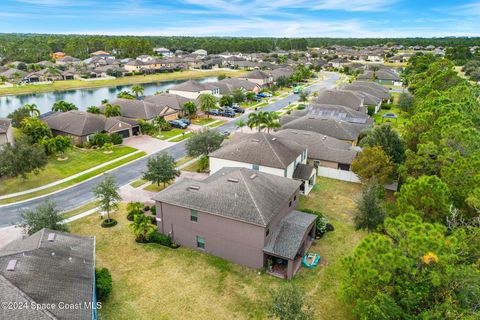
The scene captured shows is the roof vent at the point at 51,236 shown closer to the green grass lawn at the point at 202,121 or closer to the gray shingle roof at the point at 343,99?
the green grass lawn at the point at 202,121

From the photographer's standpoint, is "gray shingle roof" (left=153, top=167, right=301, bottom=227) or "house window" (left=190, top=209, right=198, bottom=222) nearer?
"gray shingle roof" (left=153, top=167, right=301, bottom=227)

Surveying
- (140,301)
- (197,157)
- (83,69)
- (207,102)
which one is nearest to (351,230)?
(140,301)

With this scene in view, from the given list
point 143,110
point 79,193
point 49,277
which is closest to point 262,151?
point 79,193

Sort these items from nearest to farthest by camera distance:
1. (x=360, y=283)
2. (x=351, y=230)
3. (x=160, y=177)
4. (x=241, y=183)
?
1. (x=360, y=283)
2. (x=241, y=183)
3. (x=351, y=230)
4. (x=160, y=177)

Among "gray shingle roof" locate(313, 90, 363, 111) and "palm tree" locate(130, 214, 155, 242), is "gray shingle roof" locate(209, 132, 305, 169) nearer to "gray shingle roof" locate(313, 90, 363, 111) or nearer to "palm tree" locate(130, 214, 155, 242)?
"palm tree" locate(130, 214, 155, 242)

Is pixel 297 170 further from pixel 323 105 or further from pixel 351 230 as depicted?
pixel 323 105

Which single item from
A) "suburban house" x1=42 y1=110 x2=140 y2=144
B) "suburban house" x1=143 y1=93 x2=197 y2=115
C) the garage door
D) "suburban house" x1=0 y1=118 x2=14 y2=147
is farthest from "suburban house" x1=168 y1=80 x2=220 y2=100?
"suburban house" x1=0 y1=118 x2=14 y2=147

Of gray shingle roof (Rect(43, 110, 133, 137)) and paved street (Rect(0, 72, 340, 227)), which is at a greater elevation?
gray shingle roof (Rect(43, 110, 133, 137))

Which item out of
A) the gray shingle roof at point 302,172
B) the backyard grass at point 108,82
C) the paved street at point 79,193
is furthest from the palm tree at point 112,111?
the backyard grass at point 108,82
